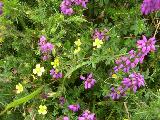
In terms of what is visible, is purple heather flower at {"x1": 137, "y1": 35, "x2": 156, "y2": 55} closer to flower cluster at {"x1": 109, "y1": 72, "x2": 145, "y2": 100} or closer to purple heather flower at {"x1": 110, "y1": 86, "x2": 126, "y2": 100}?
flower cluster at {"x1": 109, "y1": 72, "x2": 145, "y2": 100}

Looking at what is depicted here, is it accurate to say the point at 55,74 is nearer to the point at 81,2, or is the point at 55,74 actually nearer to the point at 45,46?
the point at 45,46

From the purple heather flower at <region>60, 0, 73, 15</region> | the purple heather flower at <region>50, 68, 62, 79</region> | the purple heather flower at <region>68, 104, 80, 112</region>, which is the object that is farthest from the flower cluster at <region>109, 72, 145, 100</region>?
the purple heather flower at <region>60, 0, 73, 15</region>

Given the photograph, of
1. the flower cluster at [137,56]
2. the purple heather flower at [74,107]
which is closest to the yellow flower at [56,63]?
the purple heather flower at [74,107]

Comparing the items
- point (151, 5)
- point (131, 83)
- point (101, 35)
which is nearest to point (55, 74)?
point (101, 35)

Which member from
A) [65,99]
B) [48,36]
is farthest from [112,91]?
[48,36]

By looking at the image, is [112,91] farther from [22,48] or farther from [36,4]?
[36,4]

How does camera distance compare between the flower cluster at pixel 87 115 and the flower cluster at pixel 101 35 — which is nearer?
the flower cluster at pixel 87 115

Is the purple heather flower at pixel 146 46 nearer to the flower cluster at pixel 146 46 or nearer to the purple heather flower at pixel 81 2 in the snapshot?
the flower cluster at pixel 146 46
